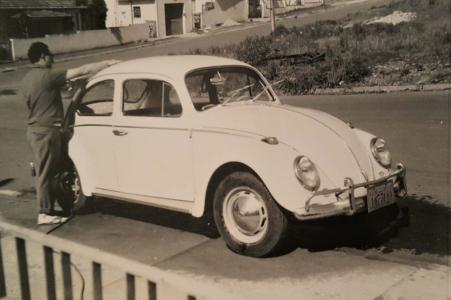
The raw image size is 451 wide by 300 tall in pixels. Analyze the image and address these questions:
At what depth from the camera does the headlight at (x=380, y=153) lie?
4449mm

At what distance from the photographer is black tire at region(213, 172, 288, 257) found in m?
3.98

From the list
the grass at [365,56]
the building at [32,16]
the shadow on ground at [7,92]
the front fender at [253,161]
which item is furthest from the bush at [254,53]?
the front fender at [253,161]

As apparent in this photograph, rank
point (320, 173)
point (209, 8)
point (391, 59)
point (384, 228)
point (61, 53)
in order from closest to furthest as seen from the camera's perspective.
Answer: point (320, 173)
point (384, 228)
point (61, 53)
point (391, 59)
point (209, 8)

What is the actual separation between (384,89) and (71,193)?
8055 mm

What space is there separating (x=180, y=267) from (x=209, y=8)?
33.0m

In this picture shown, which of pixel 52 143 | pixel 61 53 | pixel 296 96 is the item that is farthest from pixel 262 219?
pixel 296 96

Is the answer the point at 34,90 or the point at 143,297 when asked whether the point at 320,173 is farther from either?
the point at 34,90

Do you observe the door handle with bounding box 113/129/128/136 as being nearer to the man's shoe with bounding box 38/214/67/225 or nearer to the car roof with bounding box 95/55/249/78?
the car roof with bounding box 95/55/249/78

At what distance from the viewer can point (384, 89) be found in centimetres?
1175

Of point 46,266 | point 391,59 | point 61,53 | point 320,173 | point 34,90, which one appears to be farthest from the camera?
point 391,59

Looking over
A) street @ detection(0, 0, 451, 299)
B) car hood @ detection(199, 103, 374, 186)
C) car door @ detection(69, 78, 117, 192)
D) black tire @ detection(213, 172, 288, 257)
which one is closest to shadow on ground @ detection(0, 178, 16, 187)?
street @ detection(0, 0, 451, 299)

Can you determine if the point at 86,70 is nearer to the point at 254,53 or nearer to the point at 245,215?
the point at 245,215

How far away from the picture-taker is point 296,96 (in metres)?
12.5

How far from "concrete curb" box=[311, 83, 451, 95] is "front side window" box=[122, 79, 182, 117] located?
25.7ft
